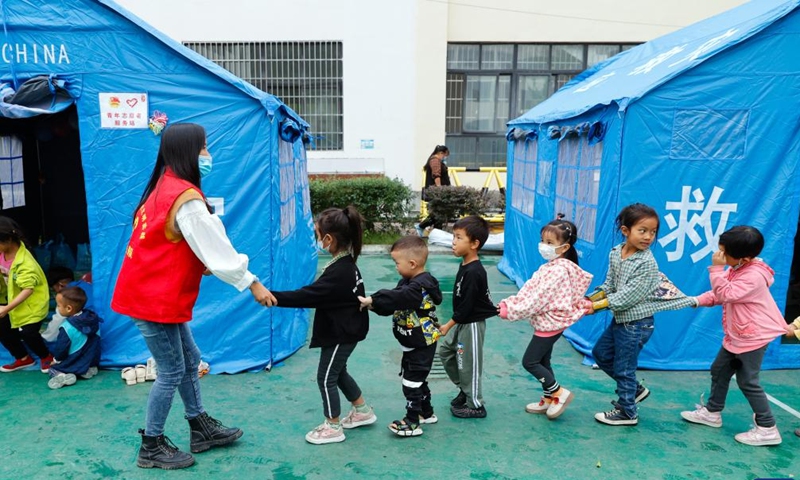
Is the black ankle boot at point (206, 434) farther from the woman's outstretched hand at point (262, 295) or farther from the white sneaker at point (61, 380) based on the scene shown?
the white sneaker at point (61, 380)

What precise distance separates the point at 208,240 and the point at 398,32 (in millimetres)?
10946

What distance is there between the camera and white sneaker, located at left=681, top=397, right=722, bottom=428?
4.05 m

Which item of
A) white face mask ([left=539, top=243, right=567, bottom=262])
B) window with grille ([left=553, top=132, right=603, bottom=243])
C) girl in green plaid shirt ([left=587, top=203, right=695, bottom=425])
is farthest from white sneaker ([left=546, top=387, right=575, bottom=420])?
window with grille ([left=553, top=132, right=603, bottom=243])

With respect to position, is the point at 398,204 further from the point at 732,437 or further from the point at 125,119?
the point at 732,437

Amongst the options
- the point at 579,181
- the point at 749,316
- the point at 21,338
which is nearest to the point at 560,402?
the point at 749,316

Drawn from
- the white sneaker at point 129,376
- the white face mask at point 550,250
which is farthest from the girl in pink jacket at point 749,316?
the white sneaker at point 129,376

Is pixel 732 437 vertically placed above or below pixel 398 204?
below

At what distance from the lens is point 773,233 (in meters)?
4.84

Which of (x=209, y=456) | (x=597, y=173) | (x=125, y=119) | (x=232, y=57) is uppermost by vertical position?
(x=232, y=57)

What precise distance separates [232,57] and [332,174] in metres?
3.33

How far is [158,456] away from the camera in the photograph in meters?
3.45

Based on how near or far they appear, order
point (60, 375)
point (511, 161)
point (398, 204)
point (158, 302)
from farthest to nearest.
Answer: point (398, 204), point (511, 161), point (60, 375), point (158, 302)

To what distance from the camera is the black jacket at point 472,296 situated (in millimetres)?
3850

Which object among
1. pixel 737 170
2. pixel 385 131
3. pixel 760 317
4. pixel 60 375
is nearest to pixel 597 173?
pixel 737 170
